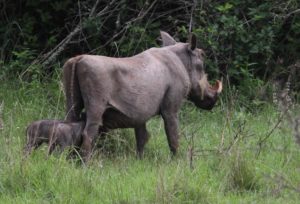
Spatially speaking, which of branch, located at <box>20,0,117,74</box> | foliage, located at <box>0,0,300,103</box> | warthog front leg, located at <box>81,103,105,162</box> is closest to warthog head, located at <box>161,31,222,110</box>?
warthog front leg, located at <box>81,103,105,162</box>

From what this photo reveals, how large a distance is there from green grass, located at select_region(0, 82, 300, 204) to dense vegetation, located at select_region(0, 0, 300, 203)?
0.04 feet

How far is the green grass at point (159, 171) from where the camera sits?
6500 millimetres

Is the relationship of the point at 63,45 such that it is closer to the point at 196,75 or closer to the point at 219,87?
the point at 196,75

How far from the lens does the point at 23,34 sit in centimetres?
1178

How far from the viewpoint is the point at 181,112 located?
1012 centimetres

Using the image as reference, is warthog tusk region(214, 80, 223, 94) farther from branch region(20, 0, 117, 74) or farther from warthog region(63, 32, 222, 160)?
branch region(20, 0, 117, 74)

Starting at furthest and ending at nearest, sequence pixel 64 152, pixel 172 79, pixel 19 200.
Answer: pixel 172 79, pixel 64 152, pixel 19 200

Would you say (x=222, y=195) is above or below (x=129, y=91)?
below

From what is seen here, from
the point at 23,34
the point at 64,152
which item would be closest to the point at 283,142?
the point at 64,152

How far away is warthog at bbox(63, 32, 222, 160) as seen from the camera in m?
7.70

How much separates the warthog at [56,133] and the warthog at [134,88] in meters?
0.10

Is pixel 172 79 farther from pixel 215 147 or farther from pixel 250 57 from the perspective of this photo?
pixel 250 57

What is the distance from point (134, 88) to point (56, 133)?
0.90 m

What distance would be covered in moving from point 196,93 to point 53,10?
4098mm
